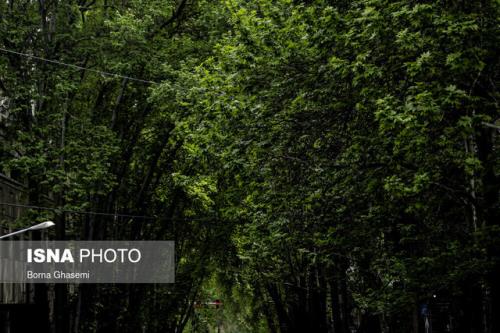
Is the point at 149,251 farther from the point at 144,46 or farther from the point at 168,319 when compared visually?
the point at 144,46

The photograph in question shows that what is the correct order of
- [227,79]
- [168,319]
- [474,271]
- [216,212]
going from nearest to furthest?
1. [474,271]
2. [227,79]
3. [216,212]
4. [168,319]

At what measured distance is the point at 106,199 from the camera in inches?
1163

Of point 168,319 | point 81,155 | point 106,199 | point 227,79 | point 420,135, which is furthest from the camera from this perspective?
point 168,319

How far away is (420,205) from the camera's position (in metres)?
14.3

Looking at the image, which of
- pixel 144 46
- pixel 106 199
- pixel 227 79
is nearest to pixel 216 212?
pixel 106 199

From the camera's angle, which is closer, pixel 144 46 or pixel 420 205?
pixel 420 205

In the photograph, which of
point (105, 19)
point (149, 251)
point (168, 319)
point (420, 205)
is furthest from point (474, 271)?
point (168, 319)

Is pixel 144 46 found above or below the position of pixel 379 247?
above

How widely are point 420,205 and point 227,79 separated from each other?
5040 mm

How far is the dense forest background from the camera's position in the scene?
14.6m

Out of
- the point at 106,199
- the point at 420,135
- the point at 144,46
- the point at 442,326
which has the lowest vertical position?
the point at 442,326

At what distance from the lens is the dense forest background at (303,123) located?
14.6 metres

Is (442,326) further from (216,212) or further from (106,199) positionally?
(106,199)

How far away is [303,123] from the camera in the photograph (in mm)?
17062
